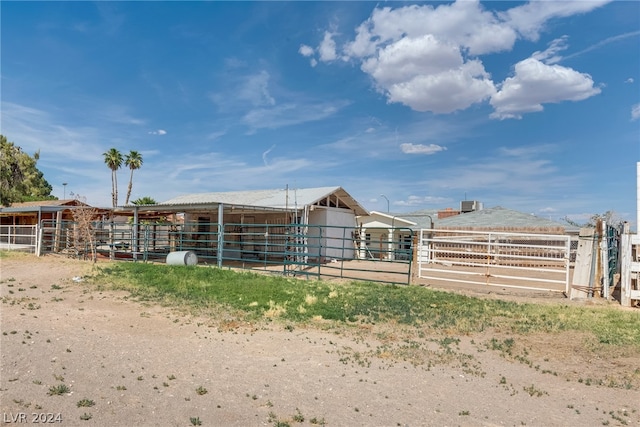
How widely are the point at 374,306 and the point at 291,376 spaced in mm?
4504

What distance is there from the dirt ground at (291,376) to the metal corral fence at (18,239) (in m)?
19.9

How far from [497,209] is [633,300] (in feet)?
64.6

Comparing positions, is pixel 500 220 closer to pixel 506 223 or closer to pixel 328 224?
pixel 506 223

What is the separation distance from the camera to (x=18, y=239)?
2758 centimetres

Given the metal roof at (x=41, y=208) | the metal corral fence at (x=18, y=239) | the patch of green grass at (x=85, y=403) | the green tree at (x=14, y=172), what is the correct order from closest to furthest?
the patch of green grass at (x=85, y=403), the metal roof at (x=41, y=208), the metal corral fence at (x=18, y=239), the green tree at (x=14, y=172)

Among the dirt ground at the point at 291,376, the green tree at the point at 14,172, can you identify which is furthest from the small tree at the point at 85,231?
the green tree at the point at 14,172

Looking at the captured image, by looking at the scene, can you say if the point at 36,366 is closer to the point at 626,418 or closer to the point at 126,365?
the point at 126,365

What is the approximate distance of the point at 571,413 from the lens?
4.38m

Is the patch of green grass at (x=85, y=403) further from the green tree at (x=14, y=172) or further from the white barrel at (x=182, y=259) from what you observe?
the green tree at (x=14, y=172)

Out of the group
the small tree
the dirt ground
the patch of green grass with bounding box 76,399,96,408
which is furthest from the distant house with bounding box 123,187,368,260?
the patch of green grass with bounding box 76,399,96,408

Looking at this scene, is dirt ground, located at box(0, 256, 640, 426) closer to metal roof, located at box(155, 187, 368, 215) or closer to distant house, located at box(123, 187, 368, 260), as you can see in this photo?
metal roof, located at box(155, 187, 368, 215)

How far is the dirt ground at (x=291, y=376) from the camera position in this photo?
163 inches

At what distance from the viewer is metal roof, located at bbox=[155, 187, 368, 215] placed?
67.4 feet

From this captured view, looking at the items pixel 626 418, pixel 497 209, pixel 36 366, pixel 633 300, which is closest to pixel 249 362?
pixel 36 366
